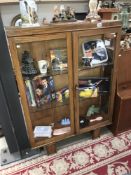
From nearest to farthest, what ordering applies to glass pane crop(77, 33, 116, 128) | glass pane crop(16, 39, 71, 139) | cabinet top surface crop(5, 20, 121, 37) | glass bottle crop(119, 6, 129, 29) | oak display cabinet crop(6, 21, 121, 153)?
cabinet top surface crop(5, 20, 121, 37) < oak display cabinet crop(6, 21, 121, 153) < glass pane crop(16, 39, 71, 139) < glass pane crop(77, 33, 116, 128) < glass bottle crop(119, 6, 129, 29)

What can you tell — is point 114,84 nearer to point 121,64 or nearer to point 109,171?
point 121,64

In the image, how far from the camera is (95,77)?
5.81ft

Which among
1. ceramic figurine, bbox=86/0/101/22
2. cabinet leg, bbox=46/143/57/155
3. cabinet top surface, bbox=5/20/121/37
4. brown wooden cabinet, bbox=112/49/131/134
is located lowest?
cabinet leg, bbox=46/143/57/155

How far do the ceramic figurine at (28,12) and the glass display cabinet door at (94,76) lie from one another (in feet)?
1.16

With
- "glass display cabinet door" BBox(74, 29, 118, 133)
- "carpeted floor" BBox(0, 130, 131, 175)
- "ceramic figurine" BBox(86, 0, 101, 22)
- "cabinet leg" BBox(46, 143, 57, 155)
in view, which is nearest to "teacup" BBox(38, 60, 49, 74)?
"glass display cabinet door" BBox(74, 29, 118, 133)

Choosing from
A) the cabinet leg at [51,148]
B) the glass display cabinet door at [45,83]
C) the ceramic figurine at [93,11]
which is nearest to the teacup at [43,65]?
the glass display cabinet door at [45,83]

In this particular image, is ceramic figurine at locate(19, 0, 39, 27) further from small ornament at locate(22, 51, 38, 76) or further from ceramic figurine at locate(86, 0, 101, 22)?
ceramic figurine at locate(86, 0, 101, 22)

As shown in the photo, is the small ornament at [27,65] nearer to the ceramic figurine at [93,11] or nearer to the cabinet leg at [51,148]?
the ceramic figurine at [93,11]

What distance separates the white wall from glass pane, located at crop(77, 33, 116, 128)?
0.64 meters

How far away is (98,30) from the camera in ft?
4.50

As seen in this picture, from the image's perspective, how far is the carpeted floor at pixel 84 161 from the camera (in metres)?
1.59

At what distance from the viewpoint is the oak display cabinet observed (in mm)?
1287

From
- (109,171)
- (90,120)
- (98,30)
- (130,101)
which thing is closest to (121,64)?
(130,101)

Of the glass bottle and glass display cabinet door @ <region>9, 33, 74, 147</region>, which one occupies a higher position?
the glass bottle
